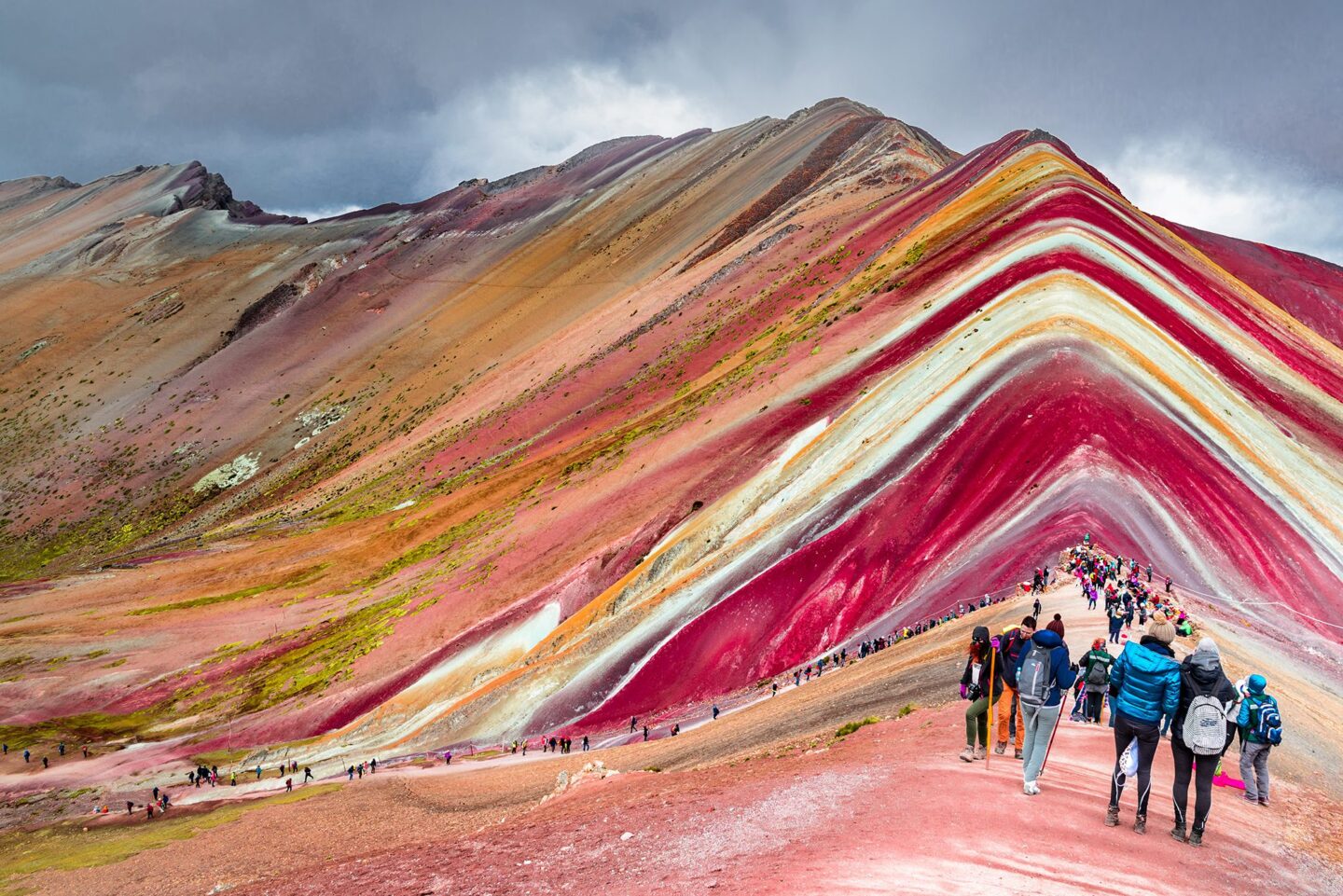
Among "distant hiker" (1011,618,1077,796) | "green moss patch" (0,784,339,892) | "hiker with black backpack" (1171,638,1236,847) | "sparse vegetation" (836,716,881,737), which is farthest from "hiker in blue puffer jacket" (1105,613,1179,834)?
"green moss patch" (0,784,339,892)

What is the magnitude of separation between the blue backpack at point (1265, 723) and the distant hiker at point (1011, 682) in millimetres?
2638

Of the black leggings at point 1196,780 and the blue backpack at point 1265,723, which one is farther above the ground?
the blue backpack at point 1265,723

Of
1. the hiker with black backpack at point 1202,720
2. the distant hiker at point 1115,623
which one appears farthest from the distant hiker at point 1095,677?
the distant hiker at point 1115,623

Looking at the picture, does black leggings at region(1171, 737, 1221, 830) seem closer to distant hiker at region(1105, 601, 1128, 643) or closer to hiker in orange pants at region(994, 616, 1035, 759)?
hiker in orange pants at region(994, 616, 1035, 759)

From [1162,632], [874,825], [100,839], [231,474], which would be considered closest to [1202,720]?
[1162,632]

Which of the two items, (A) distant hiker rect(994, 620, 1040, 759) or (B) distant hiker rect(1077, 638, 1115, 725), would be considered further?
(B) distant hiker rect(1077, 638, 1115, 725)

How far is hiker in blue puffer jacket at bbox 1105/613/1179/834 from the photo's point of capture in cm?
977

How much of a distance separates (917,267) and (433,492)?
127ft

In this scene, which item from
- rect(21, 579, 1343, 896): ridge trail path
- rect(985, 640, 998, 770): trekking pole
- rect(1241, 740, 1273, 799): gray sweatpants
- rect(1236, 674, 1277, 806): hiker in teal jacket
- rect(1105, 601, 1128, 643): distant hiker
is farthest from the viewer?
rect(1105, 601, 1128, 643): distant hiker

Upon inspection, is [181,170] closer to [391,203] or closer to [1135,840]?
[391,203]

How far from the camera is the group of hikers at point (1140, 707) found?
9742 millimetres

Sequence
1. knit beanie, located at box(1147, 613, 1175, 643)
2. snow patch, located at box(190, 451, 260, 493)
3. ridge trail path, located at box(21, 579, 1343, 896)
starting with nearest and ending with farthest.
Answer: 1. ridge trail path, located at box(21, 579, 1343, 896)
2. knit beanie, located at box(1147, 613, 1175, 643)
3. snow patch, located at box(190, 451, 260, 493)

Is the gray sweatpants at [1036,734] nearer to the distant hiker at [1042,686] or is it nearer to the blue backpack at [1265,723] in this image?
the distant hiker at [1042,686]

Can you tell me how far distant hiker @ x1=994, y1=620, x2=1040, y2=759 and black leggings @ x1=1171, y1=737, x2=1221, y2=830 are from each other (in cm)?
185
